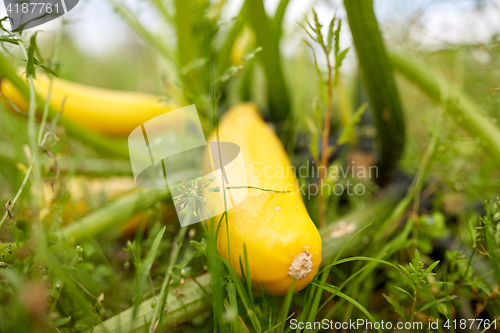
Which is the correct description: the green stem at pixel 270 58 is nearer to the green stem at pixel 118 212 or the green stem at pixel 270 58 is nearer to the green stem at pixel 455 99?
the green stem at pixel 455 99

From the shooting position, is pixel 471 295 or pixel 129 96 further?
pixel 129 96

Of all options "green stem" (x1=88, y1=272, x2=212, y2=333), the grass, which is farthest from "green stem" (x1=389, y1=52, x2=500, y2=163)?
"green stem" (x1=88, y1=272, x2=212, y2=333)

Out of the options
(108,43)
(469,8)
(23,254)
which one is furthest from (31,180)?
(108,43)

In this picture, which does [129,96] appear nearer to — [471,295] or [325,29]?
[325,29]

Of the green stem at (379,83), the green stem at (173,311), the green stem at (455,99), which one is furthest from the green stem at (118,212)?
the green stem at (455,99)

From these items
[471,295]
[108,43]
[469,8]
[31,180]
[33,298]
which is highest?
[108,43]

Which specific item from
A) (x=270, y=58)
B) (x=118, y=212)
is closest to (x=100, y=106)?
(x=118, y=212)
